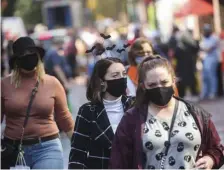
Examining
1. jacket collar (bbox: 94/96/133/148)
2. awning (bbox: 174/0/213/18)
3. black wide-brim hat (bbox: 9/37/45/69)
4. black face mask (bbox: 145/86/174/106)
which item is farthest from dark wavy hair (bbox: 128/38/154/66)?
awning (bbox: 174/0/213/18)

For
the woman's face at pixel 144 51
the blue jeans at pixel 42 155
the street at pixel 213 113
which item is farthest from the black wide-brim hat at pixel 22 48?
the street at pixel 213 113

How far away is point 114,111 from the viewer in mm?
5492

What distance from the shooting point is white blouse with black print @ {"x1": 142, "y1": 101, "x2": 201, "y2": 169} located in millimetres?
4469

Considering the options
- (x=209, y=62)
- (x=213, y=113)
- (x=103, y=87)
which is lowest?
(x=213, y=113)

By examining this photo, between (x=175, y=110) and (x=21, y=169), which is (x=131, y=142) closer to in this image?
(x=175, y=110)

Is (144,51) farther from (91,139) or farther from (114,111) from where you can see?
(91,139)

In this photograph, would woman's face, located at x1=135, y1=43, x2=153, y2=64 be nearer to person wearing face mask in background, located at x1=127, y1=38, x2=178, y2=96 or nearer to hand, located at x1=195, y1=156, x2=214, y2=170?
person wearing face mask in background, located at x1=127, y1=38, x2=178, y2=96

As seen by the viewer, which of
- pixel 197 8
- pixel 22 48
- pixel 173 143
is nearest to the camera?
pixel 173 143

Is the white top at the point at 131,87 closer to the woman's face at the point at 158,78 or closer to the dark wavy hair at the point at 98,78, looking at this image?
the dark wavy hair at the point at 98,78

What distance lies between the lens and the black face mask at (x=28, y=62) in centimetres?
645

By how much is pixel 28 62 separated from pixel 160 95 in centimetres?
215

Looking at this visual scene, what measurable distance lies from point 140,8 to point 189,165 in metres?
44.7

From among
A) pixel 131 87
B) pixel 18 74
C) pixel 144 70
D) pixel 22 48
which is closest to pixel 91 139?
pixel 144 70

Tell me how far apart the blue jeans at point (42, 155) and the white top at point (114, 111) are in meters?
0.96
